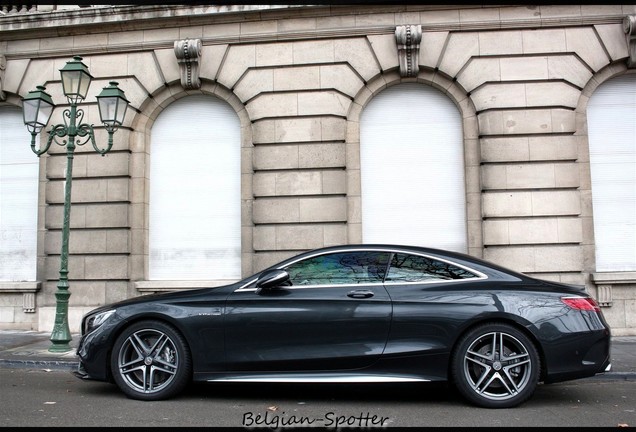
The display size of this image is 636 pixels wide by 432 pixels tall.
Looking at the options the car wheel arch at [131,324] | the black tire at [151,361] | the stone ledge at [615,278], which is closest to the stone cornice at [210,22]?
the stone ledge at [615,278]

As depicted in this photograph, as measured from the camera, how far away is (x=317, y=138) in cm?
1148

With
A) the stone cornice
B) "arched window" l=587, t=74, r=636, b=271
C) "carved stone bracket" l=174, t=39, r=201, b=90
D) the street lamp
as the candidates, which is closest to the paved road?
the street lamp

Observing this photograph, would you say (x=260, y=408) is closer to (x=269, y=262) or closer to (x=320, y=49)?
(x=269, y=262)

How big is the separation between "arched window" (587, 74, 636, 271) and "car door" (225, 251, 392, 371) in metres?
7.28

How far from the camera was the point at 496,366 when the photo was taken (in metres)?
5.41

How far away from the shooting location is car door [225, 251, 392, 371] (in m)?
5.53

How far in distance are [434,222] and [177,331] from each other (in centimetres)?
682

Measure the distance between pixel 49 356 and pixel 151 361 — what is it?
12.1 ft

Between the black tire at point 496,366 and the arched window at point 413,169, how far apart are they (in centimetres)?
603

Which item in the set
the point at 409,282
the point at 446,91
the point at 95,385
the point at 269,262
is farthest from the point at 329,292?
the point at 446,91

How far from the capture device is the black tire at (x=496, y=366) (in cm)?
539

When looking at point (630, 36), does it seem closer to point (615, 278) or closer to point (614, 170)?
point (614, 170)

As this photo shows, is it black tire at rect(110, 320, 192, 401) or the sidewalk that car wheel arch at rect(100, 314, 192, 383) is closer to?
black tire at rect(110, 320, 192, 401)

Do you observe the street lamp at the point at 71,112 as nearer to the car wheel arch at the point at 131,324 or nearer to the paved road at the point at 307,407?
the paved road at the point at 307,407
